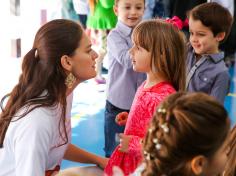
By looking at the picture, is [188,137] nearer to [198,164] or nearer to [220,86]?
[198,164]

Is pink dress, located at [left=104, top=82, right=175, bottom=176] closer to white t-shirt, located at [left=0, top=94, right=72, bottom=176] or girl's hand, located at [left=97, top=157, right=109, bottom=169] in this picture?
girl's hand, located at [left=97, top=157, right=109, bottom=169]

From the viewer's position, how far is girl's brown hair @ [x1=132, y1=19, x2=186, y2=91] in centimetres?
157

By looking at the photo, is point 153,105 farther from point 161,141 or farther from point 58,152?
point 161,141

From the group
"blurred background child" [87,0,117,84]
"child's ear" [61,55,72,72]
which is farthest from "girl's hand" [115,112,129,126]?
"blurred background child" [87,0,117,84]

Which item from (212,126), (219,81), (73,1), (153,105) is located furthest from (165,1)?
(212,126)

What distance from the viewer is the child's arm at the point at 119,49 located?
202 cm

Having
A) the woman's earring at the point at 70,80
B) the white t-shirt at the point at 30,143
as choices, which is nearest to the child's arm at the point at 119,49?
the woman's earring at the point at 70,80

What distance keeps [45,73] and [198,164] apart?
694 mm

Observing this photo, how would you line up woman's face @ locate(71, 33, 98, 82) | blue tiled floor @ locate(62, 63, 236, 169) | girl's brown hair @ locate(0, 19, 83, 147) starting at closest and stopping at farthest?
girl's brown hair @ locate(0, 19, 83, 147) → woman's face @ locate(71, 33, 98, 82) → blue tiled floor @ locate(62, 63, 236, 169)

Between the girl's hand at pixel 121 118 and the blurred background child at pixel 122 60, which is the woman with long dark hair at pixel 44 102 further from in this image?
the blurred background child at pixel 122 60

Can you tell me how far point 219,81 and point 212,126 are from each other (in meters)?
0.92

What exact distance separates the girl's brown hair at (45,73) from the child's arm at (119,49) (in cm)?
58

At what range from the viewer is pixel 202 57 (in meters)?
1.92

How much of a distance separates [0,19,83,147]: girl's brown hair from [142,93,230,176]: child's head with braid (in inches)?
21.0
